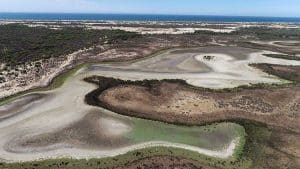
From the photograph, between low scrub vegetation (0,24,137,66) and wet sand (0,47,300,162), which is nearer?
wet sand (0,47,300,162)

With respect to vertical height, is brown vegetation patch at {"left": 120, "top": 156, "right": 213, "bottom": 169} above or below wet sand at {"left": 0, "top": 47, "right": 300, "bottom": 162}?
below

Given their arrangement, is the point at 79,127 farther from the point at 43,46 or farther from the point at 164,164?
the point at 43,46

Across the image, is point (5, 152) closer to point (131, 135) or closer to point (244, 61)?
point (131, 135)

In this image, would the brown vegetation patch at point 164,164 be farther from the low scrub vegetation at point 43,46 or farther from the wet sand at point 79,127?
the low scrub vegetation at point 43,46

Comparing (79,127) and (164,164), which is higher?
(79,127)

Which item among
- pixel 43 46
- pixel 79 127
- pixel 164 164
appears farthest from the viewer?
pixel 43 46

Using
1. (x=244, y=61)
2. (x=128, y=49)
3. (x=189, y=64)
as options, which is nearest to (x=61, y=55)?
(x=128, y=49)

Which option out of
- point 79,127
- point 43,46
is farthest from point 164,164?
point 43,46

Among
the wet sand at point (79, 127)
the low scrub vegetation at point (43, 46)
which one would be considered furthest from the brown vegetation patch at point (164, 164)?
the low scrub vegetation at point (43, 46)

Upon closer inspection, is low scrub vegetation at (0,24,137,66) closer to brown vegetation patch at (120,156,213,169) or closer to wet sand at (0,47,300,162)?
wet sand at (0,47,300,162)

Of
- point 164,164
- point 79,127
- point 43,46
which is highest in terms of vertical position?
point 43,46

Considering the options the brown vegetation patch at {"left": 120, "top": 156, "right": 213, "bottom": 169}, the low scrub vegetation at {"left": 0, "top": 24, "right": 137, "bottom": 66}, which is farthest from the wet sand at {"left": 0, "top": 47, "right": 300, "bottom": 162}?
the low scrub vegetation at {"left": 0, "top": 24, "right": 137, "bottom": 66}

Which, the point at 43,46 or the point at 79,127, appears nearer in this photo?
the point at 79,127
